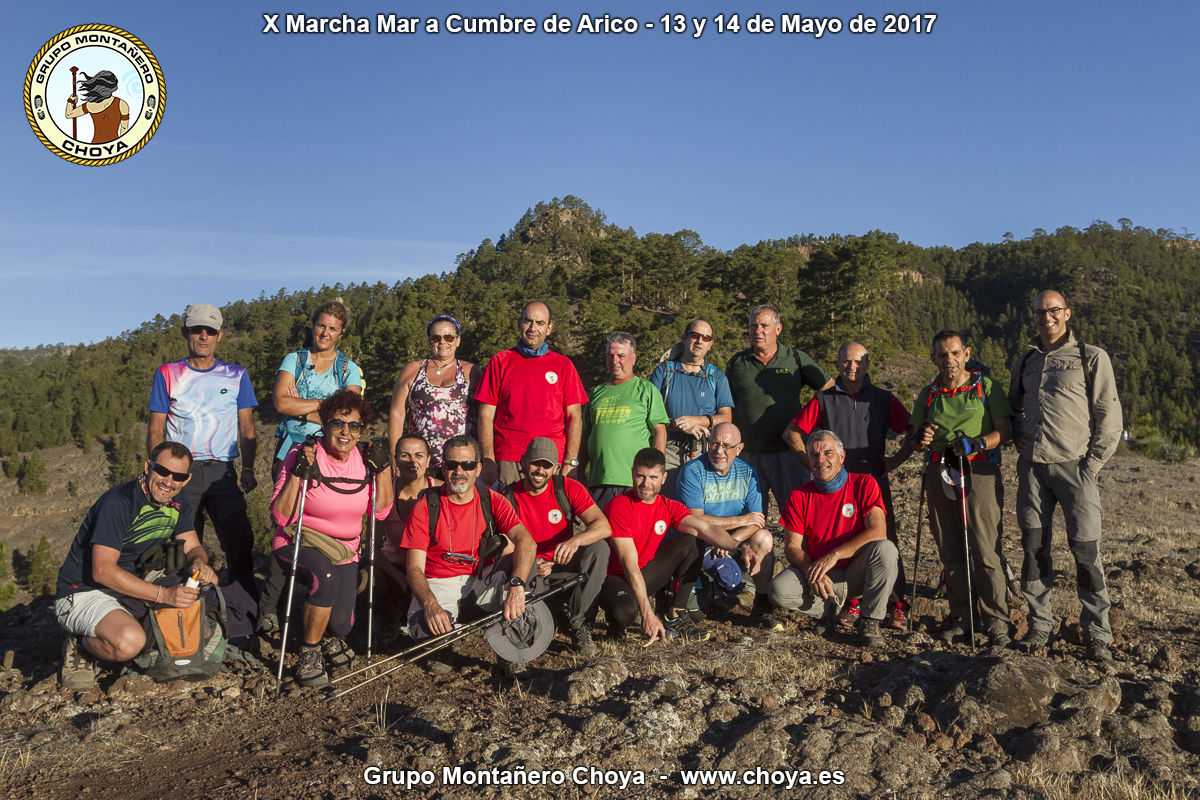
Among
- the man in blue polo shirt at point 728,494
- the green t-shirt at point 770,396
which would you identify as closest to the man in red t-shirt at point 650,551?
the man in blue polo shirt at point 728,494

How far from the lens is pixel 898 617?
6020mm

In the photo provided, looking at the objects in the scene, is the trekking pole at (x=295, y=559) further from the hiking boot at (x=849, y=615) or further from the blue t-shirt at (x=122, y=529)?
the hiking boot at (x=849, y=615)

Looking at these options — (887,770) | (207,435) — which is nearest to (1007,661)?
(887,770)

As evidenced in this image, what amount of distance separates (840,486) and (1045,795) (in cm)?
249

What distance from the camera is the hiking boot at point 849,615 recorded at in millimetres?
6000

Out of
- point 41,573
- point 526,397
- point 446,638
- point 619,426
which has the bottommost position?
point 41,573

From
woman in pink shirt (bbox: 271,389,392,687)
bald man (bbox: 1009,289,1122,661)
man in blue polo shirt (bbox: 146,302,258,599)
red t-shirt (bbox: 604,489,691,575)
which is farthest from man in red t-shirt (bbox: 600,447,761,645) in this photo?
man in blue polo shirt (bbox: 146,302,258,599)

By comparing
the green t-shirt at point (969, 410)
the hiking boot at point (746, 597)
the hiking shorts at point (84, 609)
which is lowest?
the hiking boot at point (746, 597)

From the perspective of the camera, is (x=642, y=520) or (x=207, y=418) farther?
(x=642, y=520)

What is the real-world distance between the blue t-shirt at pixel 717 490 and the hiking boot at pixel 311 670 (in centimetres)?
271

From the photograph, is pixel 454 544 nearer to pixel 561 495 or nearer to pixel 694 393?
pixel 561 495

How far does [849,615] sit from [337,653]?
3599mm

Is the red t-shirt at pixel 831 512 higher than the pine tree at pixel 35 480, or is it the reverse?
the red t-shirt at pixel 831 512

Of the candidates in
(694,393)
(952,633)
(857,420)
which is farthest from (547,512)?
(952,633)
